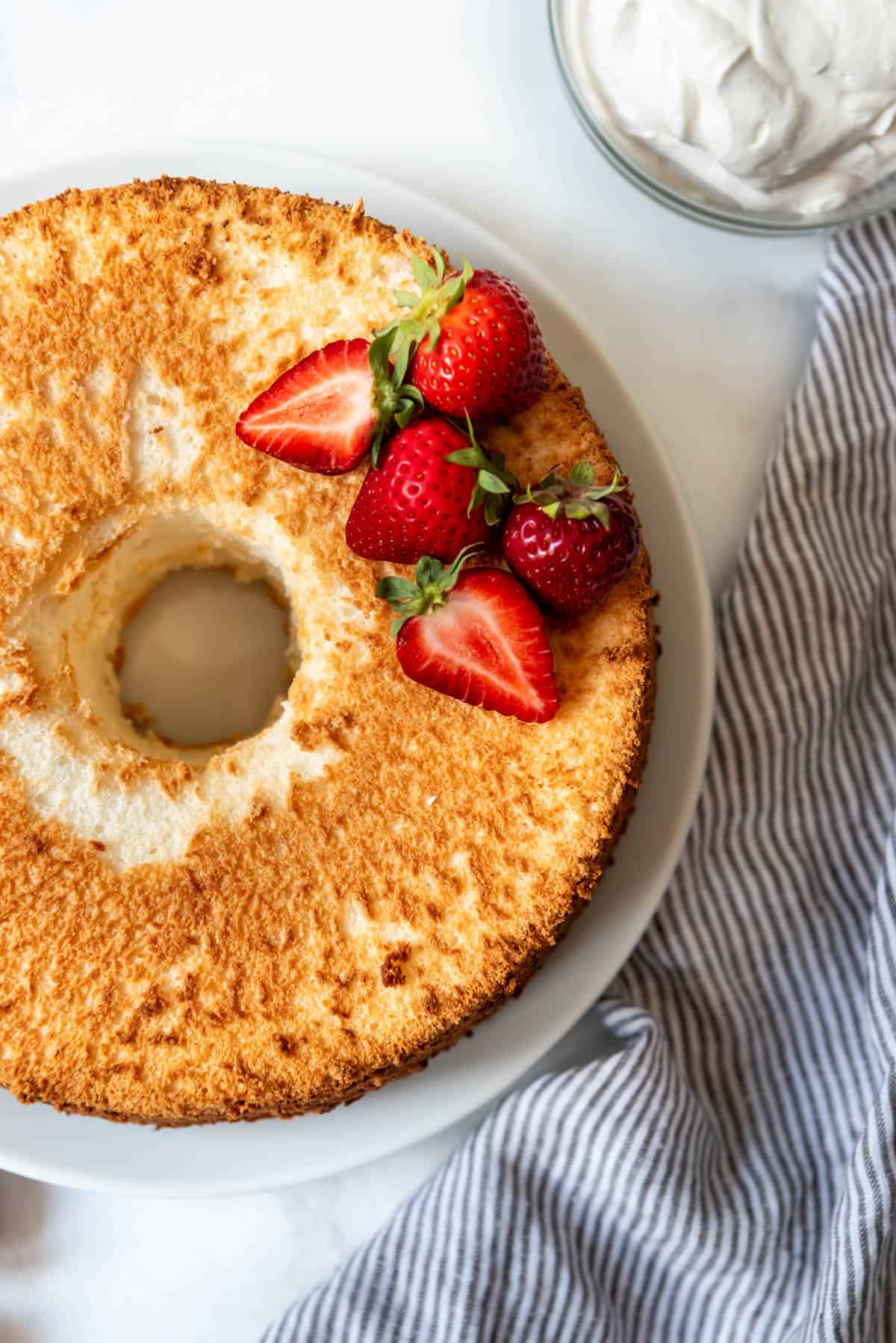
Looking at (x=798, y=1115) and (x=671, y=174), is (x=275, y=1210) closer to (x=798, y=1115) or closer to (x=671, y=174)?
(x=798, y=1115)

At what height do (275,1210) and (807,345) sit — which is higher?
(807,345)

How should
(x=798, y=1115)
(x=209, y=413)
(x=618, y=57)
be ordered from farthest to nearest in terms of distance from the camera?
(x=798, y=1115)
(x=618, y=57)
(x=209, y=413)

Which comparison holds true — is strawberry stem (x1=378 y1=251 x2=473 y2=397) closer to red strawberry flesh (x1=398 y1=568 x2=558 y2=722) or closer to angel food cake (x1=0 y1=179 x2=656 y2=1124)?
angel food cake (x1=0 y1=179 x2=656 y2=1124)

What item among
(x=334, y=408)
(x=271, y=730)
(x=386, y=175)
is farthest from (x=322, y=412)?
(x=386, y=175)

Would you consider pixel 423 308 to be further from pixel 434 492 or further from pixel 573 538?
pixel 573 538

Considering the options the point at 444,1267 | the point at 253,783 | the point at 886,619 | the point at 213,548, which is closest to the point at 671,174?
the point at 886,619

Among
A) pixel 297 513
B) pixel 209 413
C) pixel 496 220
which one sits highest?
pixel 496 220
